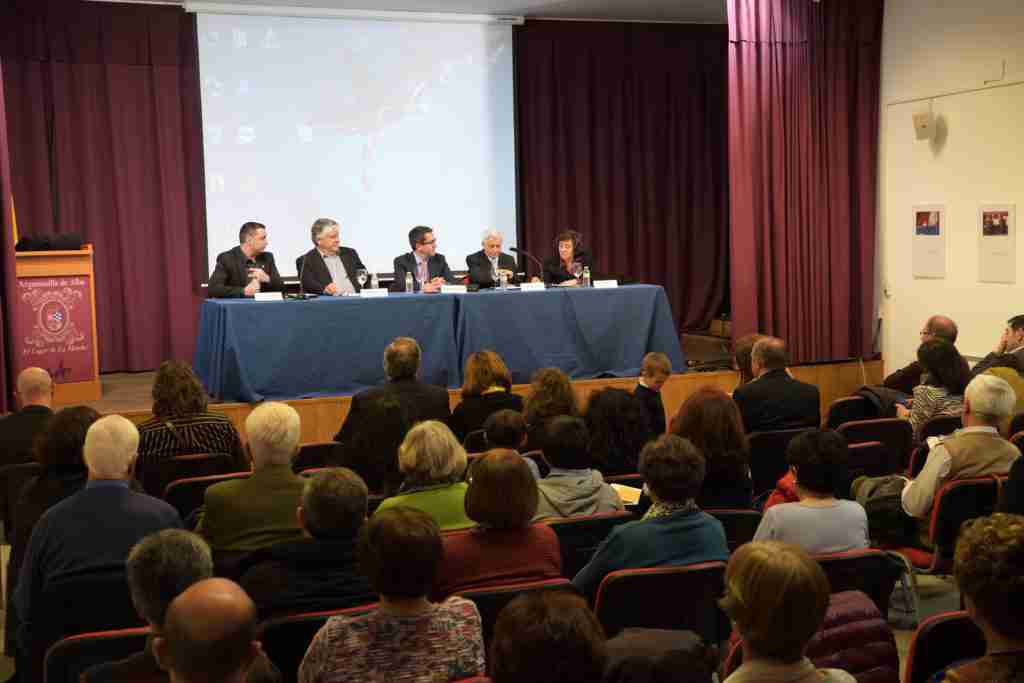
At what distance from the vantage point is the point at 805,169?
320 inches

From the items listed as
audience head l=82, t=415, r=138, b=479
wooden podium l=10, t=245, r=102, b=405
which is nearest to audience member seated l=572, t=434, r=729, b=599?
audience head l=82, t=415, r=138, b=479

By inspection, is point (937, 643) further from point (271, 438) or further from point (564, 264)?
point (564, 264)

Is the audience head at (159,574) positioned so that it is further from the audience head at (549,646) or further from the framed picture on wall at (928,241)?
the framed picture on wall at (928,241)

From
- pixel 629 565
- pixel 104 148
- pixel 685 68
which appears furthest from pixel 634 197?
pixel 629 565

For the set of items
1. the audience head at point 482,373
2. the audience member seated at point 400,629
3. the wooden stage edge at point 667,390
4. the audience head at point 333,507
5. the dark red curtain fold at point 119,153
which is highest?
the dark red curtain fold at point 119,153

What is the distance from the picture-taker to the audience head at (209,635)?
164 centimetres

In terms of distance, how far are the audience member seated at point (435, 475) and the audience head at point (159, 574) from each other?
3.19 ft

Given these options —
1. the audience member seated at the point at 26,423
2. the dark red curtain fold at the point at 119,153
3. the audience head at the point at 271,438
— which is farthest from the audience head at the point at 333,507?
the dark red curtain fold at the point at 119,153

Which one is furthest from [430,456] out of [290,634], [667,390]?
[667,390]

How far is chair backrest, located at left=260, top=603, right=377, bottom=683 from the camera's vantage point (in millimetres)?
2371

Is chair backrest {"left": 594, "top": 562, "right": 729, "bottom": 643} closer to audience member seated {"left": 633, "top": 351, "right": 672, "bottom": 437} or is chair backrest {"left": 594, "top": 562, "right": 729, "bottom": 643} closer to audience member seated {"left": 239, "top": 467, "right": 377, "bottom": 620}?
audience member seated {"left": 239, "top": 467, "right": 377, "bottom": 620}

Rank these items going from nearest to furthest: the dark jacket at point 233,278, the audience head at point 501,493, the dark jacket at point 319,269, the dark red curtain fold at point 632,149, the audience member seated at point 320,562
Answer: the audience member seated at point 320,562
the audience head at point 501,493
the dark jacket at point 233,278
the dark jacket at point 319,269
the dark red curtain fold at point 632,149

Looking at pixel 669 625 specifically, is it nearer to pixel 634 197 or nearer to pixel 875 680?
pixel 875 680

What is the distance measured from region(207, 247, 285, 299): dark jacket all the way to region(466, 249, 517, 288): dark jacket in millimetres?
1271
